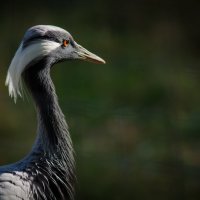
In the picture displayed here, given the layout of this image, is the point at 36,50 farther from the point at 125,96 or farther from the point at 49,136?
the point at 125,96

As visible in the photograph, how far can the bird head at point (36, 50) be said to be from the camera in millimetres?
3768

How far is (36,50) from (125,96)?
3502 mm

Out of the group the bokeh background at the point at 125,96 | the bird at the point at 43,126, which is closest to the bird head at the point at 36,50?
the bird at the point at 43,126

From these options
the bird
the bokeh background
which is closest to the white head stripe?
the bird

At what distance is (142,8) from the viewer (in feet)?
24.7

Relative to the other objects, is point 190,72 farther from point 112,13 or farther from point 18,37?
point 18,37

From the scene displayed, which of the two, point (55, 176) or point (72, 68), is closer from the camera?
point (55, 176)

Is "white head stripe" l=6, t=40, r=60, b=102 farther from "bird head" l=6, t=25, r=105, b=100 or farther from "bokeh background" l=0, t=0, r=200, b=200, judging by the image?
"bokeh background" l=0, t=0, r=200, b=200

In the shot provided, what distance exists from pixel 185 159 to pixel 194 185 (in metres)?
0.31

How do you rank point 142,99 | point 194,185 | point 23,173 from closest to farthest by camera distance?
point 23,173 < point 194,185 < point 142,99

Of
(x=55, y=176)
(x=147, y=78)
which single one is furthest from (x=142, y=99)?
(x=55, y=176)

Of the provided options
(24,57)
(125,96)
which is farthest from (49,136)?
(125,96)

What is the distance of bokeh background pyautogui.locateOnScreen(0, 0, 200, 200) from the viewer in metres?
6.80

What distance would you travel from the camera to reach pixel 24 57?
3.75 meters
